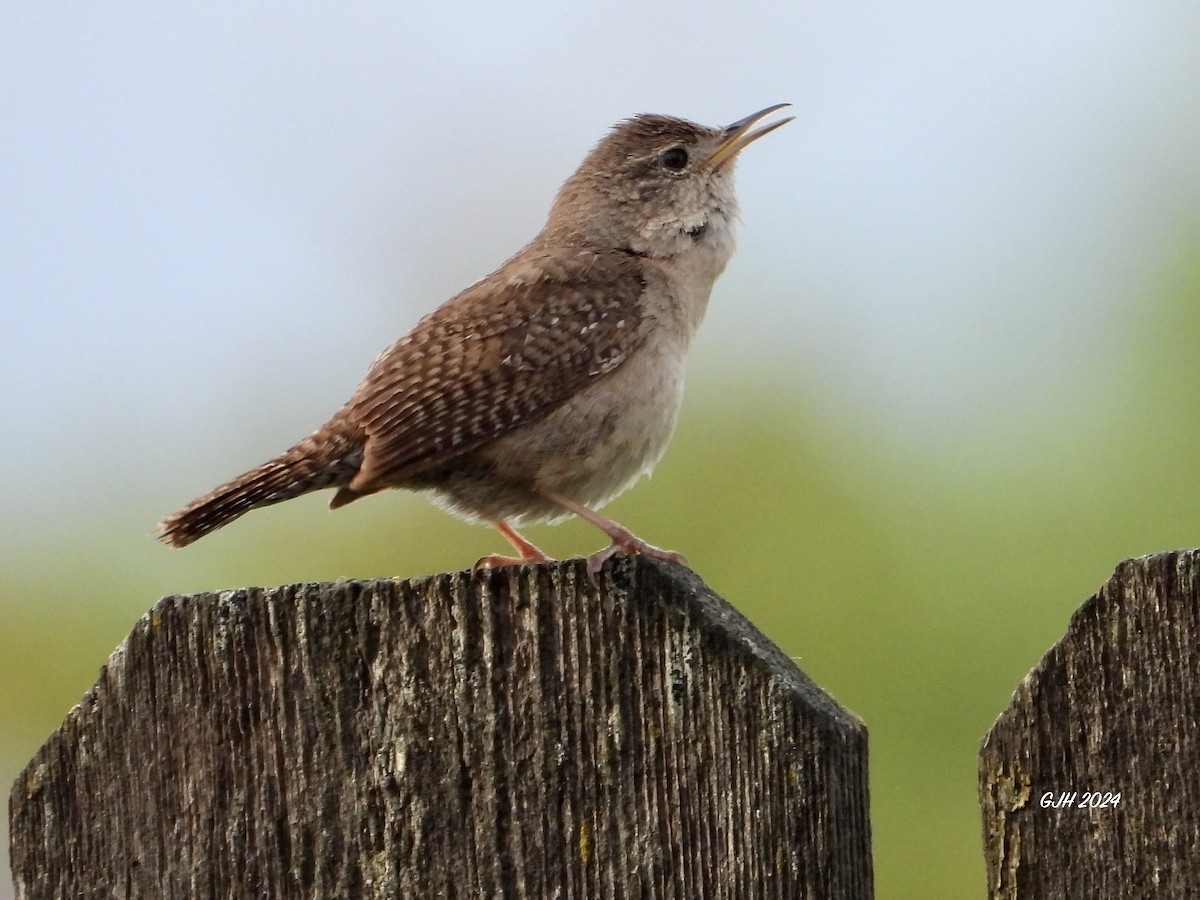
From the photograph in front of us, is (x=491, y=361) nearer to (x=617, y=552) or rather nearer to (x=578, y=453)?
(x=578, y=453)

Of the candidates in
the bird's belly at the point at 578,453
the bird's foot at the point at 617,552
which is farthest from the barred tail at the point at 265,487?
the bird's foot at the point at 617,552

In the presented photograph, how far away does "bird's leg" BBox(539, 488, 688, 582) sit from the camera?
80.9 inches

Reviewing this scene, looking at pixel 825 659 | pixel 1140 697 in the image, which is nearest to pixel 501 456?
pixel 1140 697

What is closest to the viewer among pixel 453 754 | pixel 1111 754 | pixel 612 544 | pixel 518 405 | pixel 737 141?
pixel 1111 754

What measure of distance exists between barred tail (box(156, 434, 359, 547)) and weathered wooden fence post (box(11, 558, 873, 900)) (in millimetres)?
1337

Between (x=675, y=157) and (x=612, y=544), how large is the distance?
2.75 metres

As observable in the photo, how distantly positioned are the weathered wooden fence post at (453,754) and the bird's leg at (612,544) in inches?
1.4

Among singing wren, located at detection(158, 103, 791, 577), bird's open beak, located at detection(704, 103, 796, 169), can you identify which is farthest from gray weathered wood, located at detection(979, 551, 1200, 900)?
bird's open beak, located at detection(704, 103, 796, 169)

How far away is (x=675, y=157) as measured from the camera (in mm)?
5230

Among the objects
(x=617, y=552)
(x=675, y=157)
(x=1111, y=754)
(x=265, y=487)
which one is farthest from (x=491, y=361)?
(x=1111, y=754)

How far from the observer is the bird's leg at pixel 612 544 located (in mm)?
2055

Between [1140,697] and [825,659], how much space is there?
3900 millimetres

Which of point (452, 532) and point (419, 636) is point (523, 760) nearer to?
point (419, 636)

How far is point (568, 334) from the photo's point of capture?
13.0 feet
